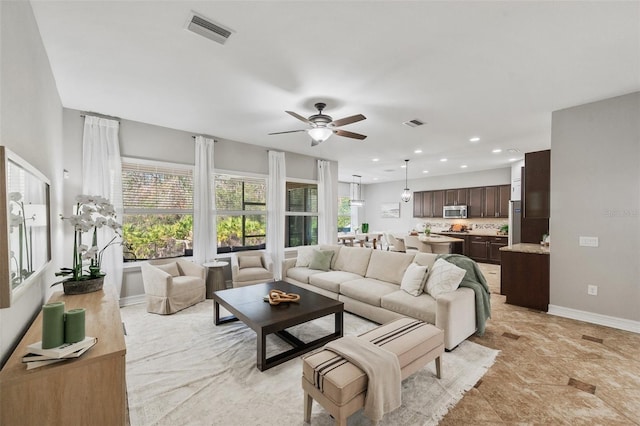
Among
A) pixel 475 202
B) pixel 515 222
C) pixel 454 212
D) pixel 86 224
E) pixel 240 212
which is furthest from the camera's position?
pixel 454 212

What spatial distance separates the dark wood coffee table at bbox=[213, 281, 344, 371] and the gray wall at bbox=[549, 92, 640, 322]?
3.22 metres

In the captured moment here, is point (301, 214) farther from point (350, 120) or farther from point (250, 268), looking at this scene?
point (350, 120)

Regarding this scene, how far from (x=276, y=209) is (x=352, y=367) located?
4.32 m

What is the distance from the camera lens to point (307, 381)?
5.93 feet

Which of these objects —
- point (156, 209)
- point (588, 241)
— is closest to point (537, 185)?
point (588, 241)

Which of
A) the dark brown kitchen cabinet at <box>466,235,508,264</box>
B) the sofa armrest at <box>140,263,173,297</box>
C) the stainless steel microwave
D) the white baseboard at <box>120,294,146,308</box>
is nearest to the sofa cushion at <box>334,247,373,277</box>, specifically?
the sofa armrest at <box>140,263,173,297</box>

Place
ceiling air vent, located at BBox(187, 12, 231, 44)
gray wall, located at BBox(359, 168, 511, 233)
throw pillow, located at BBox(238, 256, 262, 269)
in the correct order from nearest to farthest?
ceiling air vent, located at BBox(187, 12, 231, 44) → throw pillow, located at BBox(238, 256, 262, 269) → gray wall, located at BBox(359, 168, 511, 233)

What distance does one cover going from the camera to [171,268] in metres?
4.26

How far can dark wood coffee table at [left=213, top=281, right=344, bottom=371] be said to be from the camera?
8.07 feet

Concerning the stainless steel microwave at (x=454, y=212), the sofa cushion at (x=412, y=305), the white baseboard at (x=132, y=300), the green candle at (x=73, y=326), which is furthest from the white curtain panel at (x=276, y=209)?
the stainless steel microwave at (x=454, y=212)

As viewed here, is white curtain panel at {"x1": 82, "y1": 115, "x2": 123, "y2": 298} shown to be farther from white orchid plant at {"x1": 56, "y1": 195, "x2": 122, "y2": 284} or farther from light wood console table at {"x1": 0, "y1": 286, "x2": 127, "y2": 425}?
light wood console table at {"x1": 0, "y1": 286, "x2": 127, "y2": 425}

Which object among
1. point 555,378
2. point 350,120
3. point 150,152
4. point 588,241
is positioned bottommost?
point 555,378

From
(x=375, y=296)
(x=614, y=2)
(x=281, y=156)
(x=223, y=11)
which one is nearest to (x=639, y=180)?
(x=614, y=2)

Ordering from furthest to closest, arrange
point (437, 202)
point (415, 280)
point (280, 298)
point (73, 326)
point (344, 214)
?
point (344, 214)
point (437, 202)
point (415, 280)
point (280, 298)
point (73, 326)
